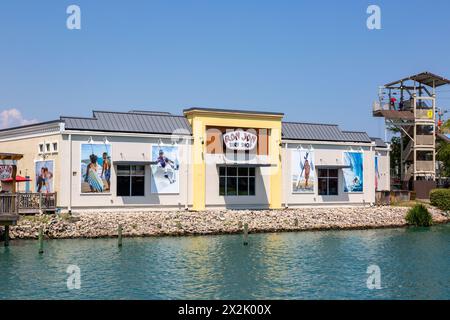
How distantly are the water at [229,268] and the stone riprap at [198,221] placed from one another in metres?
1.63

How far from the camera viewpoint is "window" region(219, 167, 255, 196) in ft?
166

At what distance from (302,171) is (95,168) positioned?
61.0ft

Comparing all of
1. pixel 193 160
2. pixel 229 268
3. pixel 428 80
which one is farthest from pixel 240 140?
pixel 428 80

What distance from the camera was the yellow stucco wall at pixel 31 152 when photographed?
44.5 meters

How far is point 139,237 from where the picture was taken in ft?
137

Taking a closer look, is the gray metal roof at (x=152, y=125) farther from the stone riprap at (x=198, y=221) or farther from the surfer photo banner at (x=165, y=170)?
the stone riprap at (x=198, y=221)

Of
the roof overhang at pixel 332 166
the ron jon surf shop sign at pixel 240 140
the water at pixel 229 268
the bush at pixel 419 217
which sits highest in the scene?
the ron jon surf shop sign at pixel 240 140

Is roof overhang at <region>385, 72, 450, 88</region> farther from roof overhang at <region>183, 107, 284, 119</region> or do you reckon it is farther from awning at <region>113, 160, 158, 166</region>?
awning at <region>113, 160, 158, 166</region>

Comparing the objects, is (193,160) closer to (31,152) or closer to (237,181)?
(237,181)

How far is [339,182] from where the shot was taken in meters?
→ 55.8

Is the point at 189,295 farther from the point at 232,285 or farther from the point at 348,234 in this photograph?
the point at 348,234

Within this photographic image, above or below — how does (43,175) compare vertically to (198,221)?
above

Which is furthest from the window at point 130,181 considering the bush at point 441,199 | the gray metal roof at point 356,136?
the bush at point 441,199
